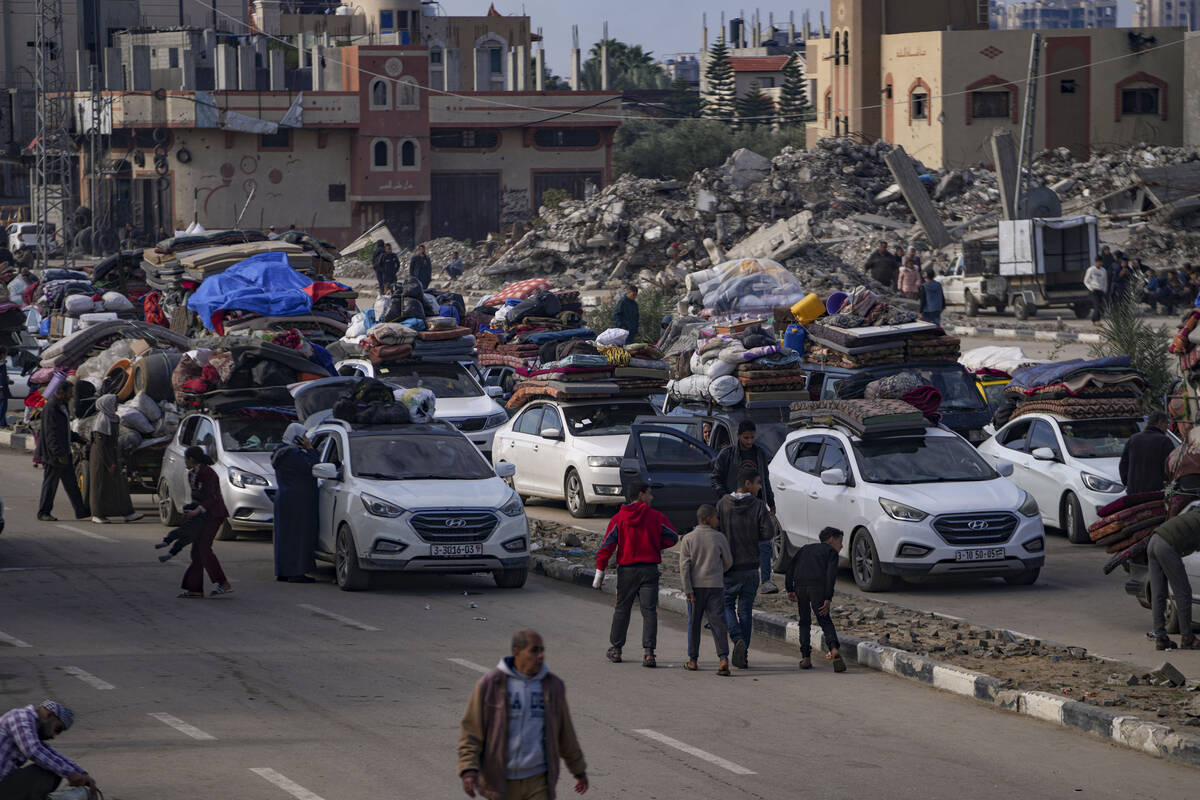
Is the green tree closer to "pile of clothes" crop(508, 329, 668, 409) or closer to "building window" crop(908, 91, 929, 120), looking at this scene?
"building window" crop(908, 91, 929, 120)

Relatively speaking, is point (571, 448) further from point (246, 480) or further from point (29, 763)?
point (29, 763)

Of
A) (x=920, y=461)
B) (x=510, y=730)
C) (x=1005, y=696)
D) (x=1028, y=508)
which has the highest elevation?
(x=920, y=461)

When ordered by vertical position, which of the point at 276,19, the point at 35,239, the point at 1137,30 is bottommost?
the point at 35,239

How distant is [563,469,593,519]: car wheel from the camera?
2117cm

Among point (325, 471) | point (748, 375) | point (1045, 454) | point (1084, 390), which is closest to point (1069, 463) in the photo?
point (1045, 454)

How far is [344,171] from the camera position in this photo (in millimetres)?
81625

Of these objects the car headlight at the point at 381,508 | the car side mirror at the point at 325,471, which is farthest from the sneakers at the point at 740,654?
the car side mirror at the point at 325,471

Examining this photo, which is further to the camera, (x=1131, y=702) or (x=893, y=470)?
(x=893, y=470)

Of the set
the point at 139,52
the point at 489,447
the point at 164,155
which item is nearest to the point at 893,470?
the point at 489,447

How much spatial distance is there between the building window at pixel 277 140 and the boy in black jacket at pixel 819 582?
229 ft

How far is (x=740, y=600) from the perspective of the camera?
13.2 metres

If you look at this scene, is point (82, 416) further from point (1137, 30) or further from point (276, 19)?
point (276, 19)

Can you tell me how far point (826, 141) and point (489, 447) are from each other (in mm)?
42146

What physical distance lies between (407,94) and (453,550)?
67.3 m
